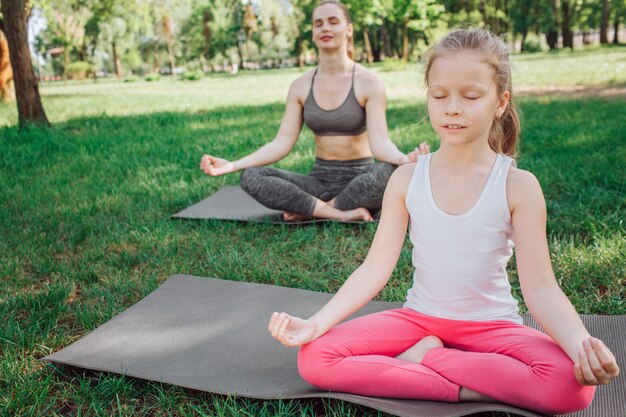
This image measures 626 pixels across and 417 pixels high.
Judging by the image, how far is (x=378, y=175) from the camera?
3.76 metres

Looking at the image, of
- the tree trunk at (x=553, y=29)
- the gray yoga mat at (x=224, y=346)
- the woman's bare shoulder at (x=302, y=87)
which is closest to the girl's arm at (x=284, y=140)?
the woman's bare shoulder at (x=302, y=87)

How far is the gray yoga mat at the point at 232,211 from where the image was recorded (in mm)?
4109

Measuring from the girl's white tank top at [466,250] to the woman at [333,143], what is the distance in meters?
1.77

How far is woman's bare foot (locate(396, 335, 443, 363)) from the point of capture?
6.37 feet

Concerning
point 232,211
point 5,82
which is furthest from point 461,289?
point 5,82

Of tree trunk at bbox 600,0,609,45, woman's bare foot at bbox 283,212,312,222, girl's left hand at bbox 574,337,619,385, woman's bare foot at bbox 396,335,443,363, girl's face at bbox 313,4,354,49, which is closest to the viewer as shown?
girl's left hand at bbox 574,337,619,385

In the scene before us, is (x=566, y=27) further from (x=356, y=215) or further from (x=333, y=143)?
(x=356, y=215)

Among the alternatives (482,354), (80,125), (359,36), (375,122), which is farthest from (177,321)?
(359,36)

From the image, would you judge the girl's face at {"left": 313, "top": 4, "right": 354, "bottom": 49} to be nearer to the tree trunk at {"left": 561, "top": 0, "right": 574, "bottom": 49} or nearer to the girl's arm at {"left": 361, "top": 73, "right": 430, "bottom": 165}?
the girl's arm at {"left": 361, "top": 73, "right": 430, "bottom": 165}

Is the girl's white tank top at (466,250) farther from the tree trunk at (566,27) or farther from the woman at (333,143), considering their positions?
the tree trunk at (566,27)

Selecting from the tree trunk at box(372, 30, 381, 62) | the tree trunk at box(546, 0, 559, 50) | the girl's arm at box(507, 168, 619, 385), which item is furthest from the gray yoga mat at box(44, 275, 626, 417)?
the tree trunk at box(372, 30, 381, 62)

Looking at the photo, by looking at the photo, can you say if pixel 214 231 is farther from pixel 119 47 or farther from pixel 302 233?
pixel 119 47

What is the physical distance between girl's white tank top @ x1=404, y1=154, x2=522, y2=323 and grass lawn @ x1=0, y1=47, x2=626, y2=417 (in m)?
0.49

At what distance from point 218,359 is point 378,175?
6.13 feet
